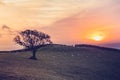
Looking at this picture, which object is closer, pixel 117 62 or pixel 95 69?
pixel 95 69

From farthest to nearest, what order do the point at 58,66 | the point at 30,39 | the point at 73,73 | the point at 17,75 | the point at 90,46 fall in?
the point at 90,46
the point at 30,39
the point at 58,66
the point at 73,73
the point at 17,75

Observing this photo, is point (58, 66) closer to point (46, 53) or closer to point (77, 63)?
point (77, 63)

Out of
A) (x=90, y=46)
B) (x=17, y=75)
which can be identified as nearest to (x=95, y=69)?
(x=17, y=75)

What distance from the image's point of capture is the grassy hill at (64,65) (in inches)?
2166

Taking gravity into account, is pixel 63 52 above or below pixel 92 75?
above

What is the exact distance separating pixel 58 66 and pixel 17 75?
859 inches

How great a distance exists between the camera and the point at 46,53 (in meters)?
94.9

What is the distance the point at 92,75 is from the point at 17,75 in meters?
22.0

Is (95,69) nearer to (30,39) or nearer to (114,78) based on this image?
(114,78)

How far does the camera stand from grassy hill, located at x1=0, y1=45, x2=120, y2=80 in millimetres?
55013

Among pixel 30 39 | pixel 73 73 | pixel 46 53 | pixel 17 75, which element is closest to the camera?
pixel 17 75

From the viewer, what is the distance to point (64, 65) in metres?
73.9

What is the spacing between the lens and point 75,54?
95938 millimetres

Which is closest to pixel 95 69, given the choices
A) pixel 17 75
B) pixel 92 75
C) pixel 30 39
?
pixel 92 75
